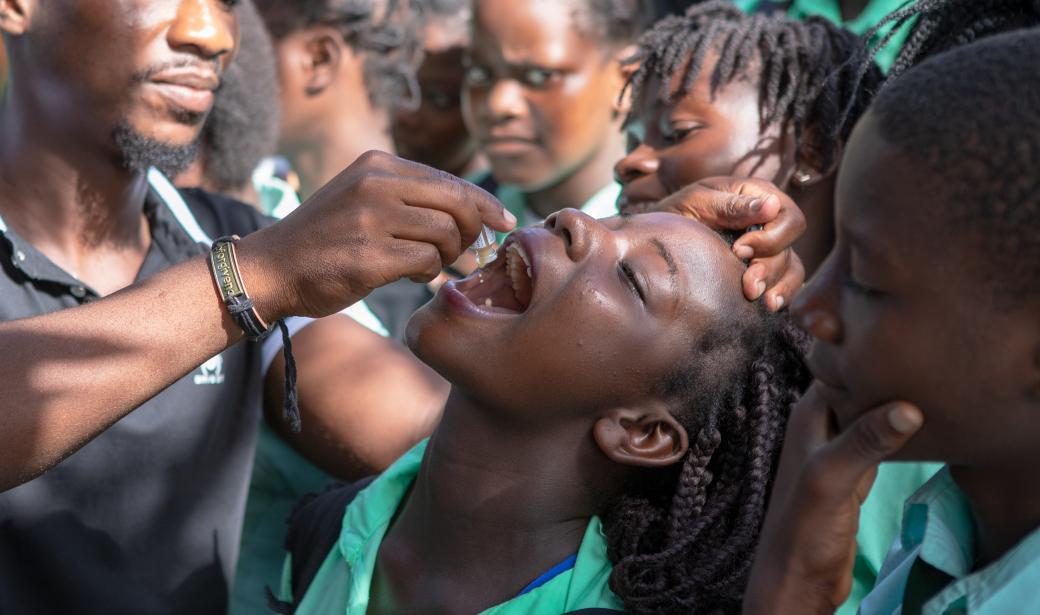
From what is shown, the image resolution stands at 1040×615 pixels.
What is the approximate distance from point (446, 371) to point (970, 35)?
1.21 meters

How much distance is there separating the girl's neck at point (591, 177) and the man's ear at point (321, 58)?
1.13 meters

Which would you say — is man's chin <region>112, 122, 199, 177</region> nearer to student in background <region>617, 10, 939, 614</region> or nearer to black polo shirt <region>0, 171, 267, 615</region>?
black polo shirt <region>0, 171, 267, 615</region>

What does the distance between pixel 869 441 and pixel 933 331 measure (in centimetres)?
15

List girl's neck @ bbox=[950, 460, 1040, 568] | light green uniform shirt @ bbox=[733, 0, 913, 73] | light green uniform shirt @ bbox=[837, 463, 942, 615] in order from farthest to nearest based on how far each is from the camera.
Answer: light green uniform shirt @ bbox=[733, 0, 913, 73]
light green uniform shirt @ bbox=[837, 463, 942, 615]
girl's neck @ bbox=[950, 460, 1040, 568]

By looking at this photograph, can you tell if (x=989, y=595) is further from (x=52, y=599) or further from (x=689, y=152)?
(x=52, y=599)

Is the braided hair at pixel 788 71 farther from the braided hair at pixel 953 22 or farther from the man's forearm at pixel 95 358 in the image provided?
the man's forearm at pixel 95 358

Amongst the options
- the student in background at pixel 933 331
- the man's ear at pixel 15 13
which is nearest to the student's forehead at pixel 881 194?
the student in background at pixel 933 331

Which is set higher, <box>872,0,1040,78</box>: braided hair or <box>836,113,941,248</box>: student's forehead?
<box>836,113,941,248</box>: student's forehead

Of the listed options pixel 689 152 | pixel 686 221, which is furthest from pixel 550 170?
pixel 686 221

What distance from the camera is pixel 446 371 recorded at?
2.00m

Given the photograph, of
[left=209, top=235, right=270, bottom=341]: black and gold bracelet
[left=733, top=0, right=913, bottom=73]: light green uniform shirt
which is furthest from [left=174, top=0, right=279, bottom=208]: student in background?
[left=209, top=235, right=270, bottom=341]: black and gold bracelet

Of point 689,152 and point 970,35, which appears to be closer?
point 970,35

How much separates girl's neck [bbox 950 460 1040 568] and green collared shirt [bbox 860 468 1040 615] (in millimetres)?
34

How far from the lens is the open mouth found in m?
2.11
